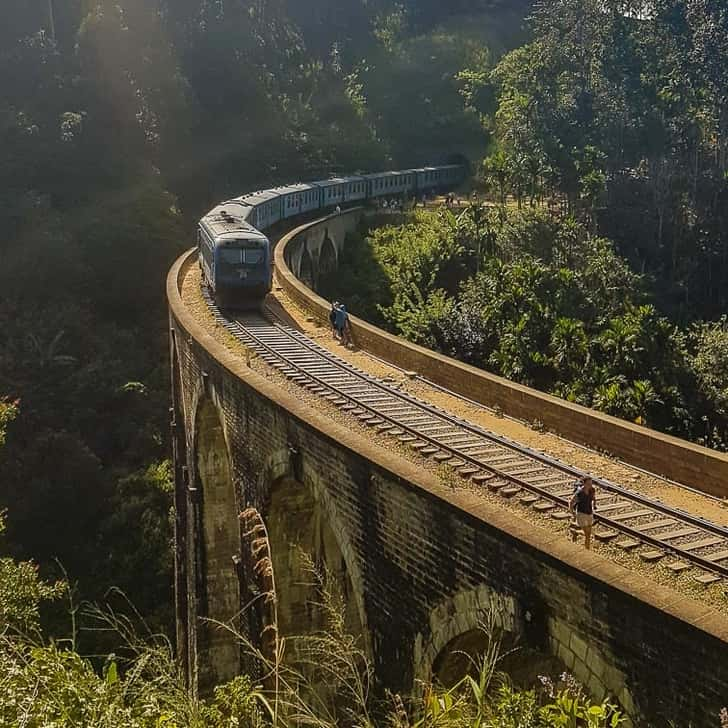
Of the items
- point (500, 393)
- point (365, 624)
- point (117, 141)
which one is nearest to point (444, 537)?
point (365, 624)

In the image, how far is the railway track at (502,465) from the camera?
8016 millimetres

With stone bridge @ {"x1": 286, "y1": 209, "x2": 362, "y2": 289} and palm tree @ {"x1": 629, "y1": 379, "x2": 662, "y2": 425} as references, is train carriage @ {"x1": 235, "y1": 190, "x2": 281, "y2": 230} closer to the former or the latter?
stone bridge @ {"x1": 286, "y1": 209, "x2": 362, "y2": 289}

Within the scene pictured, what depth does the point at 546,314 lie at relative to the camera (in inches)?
980

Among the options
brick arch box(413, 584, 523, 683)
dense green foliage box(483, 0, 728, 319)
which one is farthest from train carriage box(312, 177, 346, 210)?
brick arch box(413, 584, 523, 683)

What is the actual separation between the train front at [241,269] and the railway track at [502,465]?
9.56 ft

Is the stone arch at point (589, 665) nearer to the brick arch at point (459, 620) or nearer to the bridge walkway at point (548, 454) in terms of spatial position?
the brick arch at point (459, 620)

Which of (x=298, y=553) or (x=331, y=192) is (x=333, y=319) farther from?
(x=331, y=192)

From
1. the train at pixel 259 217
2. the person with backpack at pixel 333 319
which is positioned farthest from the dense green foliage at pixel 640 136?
the person with backpack at pixel 333 319

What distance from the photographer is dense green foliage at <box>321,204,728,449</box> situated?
21.8 m

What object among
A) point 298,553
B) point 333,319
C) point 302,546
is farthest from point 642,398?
point 298,553

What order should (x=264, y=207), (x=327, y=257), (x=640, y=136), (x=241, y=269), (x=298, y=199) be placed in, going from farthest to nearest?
(x=640, y=136), (x=298, y=199), (x=327, y=257), (x=264, y=207), (x=241, y=269)

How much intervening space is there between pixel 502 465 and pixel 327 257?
26.6m

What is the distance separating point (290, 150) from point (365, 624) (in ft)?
154

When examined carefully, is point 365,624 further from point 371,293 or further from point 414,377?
point 371,293
